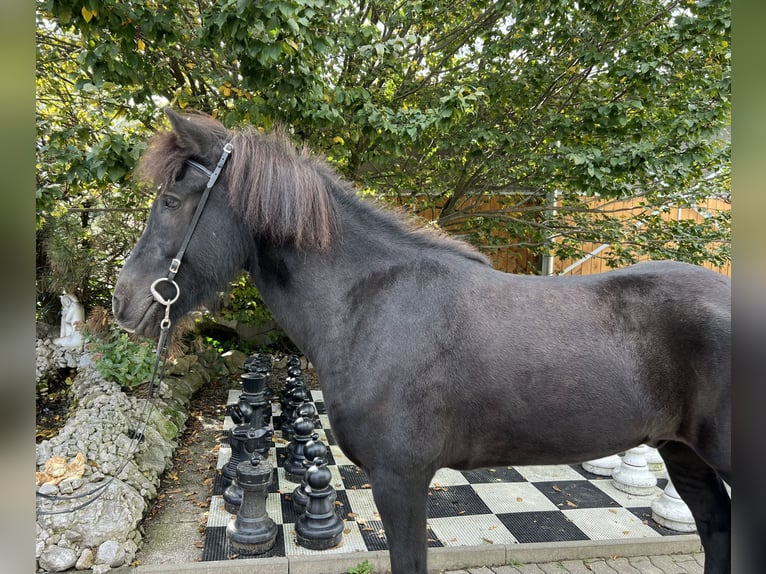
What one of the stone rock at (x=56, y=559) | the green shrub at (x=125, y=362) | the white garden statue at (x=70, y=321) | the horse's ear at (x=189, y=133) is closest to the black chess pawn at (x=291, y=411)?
the green shrub at (x=125, y=362)

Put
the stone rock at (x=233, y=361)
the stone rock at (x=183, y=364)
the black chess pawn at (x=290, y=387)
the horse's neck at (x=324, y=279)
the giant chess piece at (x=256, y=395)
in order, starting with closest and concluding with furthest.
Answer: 1. the horse's neck at (x=324, y=279)
2. the giant chess piece at (x=256, y=395)
3. the black chess pawn at (x=290, y=387)
4. the stone rock at (x=183, y=364)
5. the stone rock at (x=233, y=361)

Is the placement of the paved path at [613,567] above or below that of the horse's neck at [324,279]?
below

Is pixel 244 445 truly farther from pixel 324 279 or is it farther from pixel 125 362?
pixel 324 279

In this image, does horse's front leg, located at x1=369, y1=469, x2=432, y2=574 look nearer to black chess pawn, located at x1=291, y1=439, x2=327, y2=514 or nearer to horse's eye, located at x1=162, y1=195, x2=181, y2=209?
horse's eye, located at x1=162, y1=195, x2=181, y2=209

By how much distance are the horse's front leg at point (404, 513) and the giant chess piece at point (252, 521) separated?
1.36 m

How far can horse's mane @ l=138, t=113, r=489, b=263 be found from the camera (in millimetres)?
1770

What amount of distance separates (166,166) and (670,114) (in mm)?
5142

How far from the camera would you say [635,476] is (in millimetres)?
3762

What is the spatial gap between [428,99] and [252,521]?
14.4 feet

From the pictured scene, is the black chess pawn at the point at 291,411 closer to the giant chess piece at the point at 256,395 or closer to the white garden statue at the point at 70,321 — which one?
the giant chess piece at the point at 256,395

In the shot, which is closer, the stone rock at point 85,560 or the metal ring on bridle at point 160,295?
the metal ring on bridle at point 160,295

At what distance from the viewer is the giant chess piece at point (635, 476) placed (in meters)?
3.73

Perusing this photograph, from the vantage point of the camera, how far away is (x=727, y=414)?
1.66 m


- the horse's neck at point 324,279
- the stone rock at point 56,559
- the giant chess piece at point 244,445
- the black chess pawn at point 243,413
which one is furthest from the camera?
the black chess pawn at point 243,413
